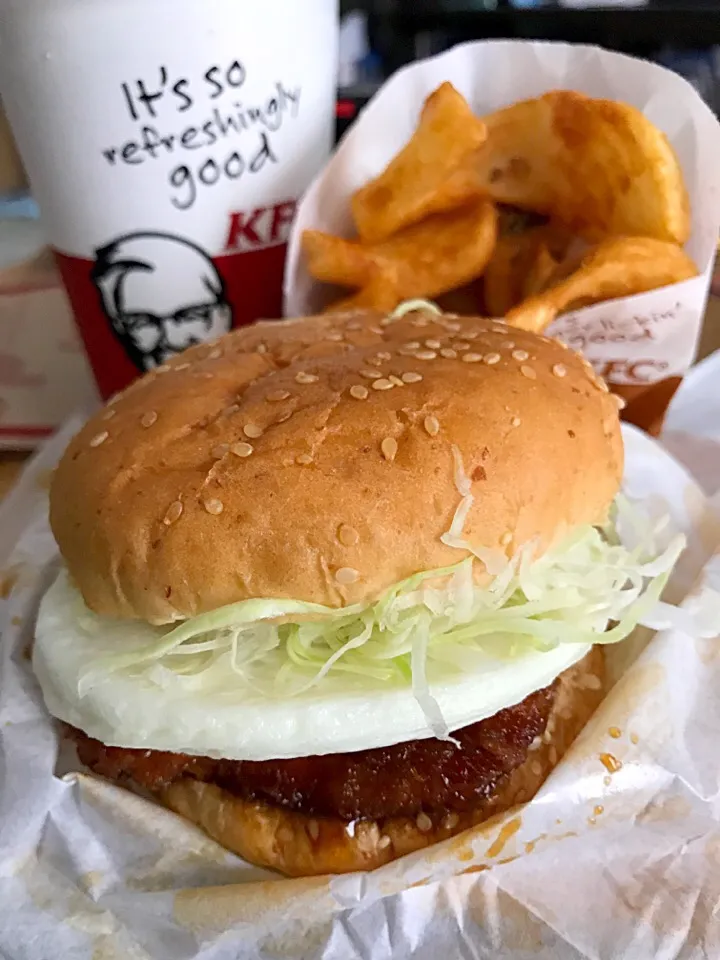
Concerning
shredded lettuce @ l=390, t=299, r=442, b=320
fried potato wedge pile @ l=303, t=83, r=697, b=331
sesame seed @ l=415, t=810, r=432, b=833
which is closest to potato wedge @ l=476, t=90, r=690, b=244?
fried potato wedge pile @ l=303, t=83, r=697, b=331

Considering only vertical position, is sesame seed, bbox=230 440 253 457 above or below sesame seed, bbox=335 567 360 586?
above

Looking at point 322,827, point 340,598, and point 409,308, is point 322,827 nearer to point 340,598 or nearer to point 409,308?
point 340,598

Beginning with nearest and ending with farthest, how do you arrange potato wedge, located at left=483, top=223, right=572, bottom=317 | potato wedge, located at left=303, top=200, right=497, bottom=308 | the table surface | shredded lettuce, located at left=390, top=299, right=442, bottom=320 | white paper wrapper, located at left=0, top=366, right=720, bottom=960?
white paper wrapper, located at left=0, top=366, right=720, bottom=960
shredded lettuce, located at left=390, top=299, right=442, bottom=320
potato wedge, located at left=303, top=200, right=497, bottom=308
potato wedge, located at left=483, top=223, right=572, bottom=317
the table surface

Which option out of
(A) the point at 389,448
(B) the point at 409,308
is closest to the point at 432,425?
(A) the point at 389,448

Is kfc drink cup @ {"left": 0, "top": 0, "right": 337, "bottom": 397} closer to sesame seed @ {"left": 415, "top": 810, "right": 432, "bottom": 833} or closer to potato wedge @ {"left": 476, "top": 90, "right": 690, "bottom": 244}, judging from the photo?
potato wedge @ {"left": 476, "top": 90, "right": 690, "bottom": 244}

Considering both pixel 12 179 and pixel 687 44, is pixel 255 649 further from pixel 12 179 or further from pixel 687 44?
pixel 687 44

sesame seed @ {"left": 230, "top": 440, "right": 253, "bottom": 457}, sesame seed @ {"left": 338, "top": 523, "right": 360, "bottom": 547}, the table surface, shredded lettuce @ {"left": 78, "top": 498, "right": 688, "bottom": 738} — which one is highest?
sesame seed @ {"left": 230, "top": 440, "right": 253, "bottom": 457}

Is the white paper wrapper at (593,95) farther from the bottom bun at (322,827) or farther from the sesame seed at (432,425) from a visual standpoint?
the bottom bun at (322,827)
